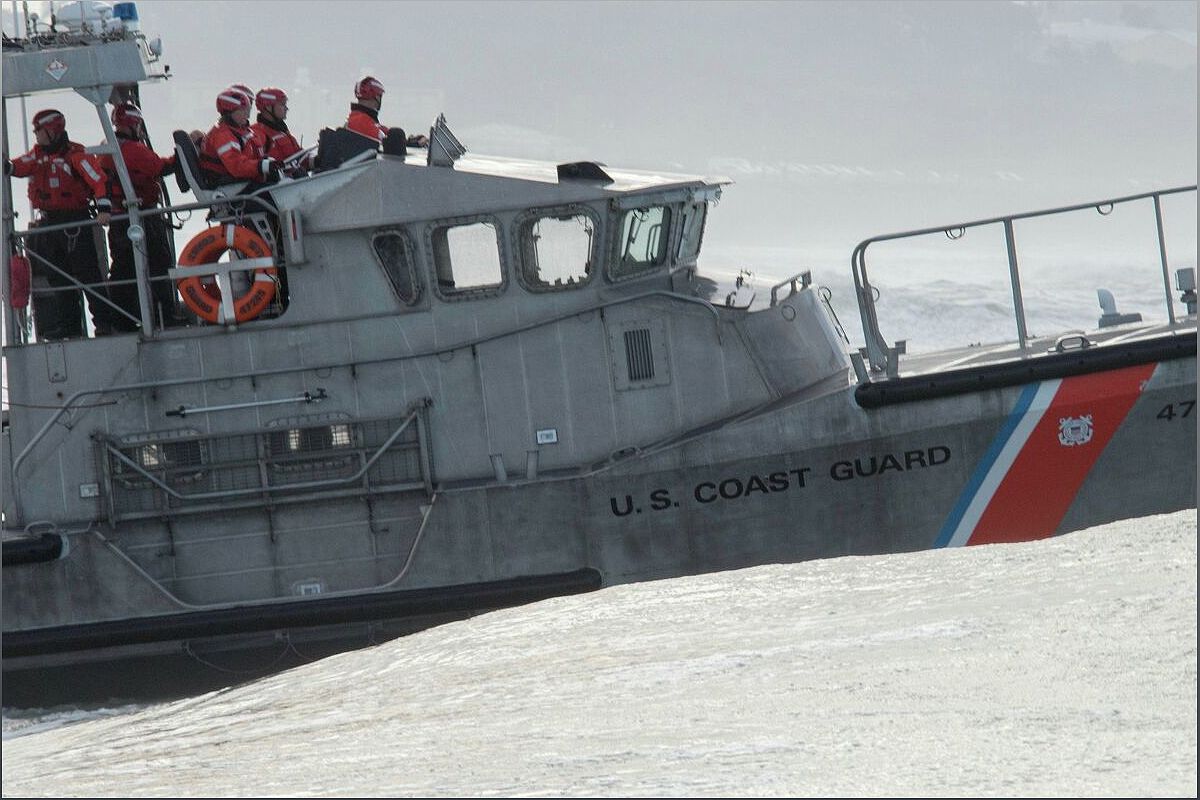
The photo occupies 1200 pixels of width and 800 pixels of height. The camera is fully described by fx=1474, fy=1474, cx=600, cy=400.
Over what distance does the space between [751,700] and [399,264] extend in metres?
3.43

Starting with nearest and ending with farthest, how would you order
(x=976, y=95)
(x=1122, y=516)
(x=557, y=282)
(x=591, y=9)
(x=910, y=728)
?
(x=910, y=728) < (x=1122, y=516) < (x=557, y=282) < (x=976, y=95) < (x=591, y=9)

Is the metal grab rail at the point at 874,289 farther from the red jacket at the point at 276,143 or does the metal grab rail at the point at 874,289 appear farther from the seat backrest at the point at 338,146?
the red jacket at the point at 276,143

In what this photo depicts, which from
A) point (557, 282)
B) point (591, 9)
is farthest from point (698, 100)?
point (557, 282)

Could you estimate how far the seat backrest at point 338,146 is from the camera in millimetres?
7629

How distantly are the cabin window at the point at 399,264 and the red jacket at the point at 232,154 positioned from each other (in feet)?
2.41

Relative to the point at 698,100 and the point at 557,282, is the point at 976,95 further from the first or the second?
the point at 557,282

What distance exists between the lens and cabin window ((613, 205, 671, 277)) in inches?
300

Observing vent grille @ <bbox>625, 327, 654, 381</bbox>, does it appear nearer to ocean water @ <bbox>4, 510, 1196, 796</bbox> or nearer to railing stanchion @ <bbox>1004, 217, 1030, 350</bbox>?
ocean water @ <bbox>4, 510, 1196, 796</bbox>

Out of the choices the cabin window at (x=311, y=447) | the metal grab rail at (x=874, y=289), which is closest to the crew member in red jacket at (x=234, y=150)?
the cabin window at (x=311, y=447)

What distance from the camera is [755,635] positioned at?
6238mm

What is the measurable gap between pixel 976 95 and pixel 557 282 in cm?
6609

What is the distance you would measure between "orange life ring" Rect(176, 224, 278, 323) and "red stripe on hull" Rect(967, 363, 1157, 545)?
12.5ft

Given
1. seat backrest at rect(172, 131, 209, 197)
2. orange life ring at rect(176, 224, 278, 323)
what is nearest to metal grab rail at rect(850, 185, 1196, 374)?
orange life ring at rect(176, 224, 278, 323)

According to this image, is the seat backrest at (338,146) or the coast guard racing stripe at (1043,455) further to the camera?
the seat backrest at (338,146)
